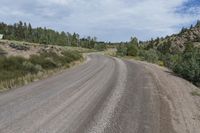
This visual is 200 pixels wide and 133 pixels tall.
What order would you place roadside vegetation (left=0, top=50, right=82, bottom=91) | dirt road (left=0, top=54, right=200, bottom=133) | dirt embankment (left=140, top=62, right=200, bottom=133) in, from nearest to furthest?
dirt road (left=0, top=54, right=200, bottom=133), dirt embankment (left=140, top=62, right=200, bottom=133), roadside vegetation (left=0, top=50, right=82, bottom=91)

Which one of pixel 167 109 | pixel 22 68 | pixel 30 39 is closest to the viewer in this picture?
pixel 167 109

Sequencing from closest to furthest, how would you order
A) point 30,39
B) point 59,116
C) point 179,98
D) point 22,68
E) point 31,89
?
1. point 59,116
2. point 179,98
3. point 31,89
4. point 22,68
5. point 30,39

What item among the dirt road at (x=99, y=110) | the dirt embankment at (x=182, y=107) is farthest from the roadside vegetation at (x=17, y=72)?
the dirt embankment at (x=182, y=107)

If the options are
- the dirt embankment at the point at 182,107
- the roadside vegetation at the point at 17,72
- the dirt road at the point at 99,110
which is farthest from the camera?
the roadside vegetation at the point at 17,72

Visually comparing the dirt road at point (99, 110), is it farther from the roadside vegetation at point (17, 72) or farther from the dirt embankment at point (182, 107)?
the roadside vegetation at point (17, 72)

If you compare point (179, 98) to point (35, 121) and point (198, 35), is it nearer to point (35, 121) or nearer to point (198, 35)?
point (35, 121)

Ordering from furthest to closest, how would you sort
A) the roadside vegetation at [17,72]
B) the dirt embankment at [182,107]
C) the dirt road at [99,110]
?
1. the roadside vegetation at [17,72]
2. the dirt embankment at [182,107]
3. the dirt road at [99,110]

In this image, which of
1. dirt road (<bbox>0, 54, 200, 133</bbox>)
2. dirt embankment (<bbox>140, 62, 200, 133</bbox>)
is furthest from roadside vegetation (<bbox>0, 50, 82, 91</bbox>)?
dirt embankment (<bbox>140, 62, 200, 133</bbox>)

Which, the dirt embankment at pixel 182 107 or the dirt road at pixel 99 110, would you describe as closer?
the dirt road at pixel 99 110

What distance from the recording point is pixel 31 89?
1700 cm

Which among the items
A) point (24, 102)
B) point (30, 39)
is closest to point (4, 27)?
point (30, 39)

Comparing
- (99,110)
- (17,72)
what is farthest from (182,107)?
(17,72)

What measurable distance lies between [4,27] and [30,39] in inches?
742

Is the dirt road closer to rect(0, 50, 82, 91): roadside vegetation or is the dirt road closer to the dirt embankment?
the dirt embankment
